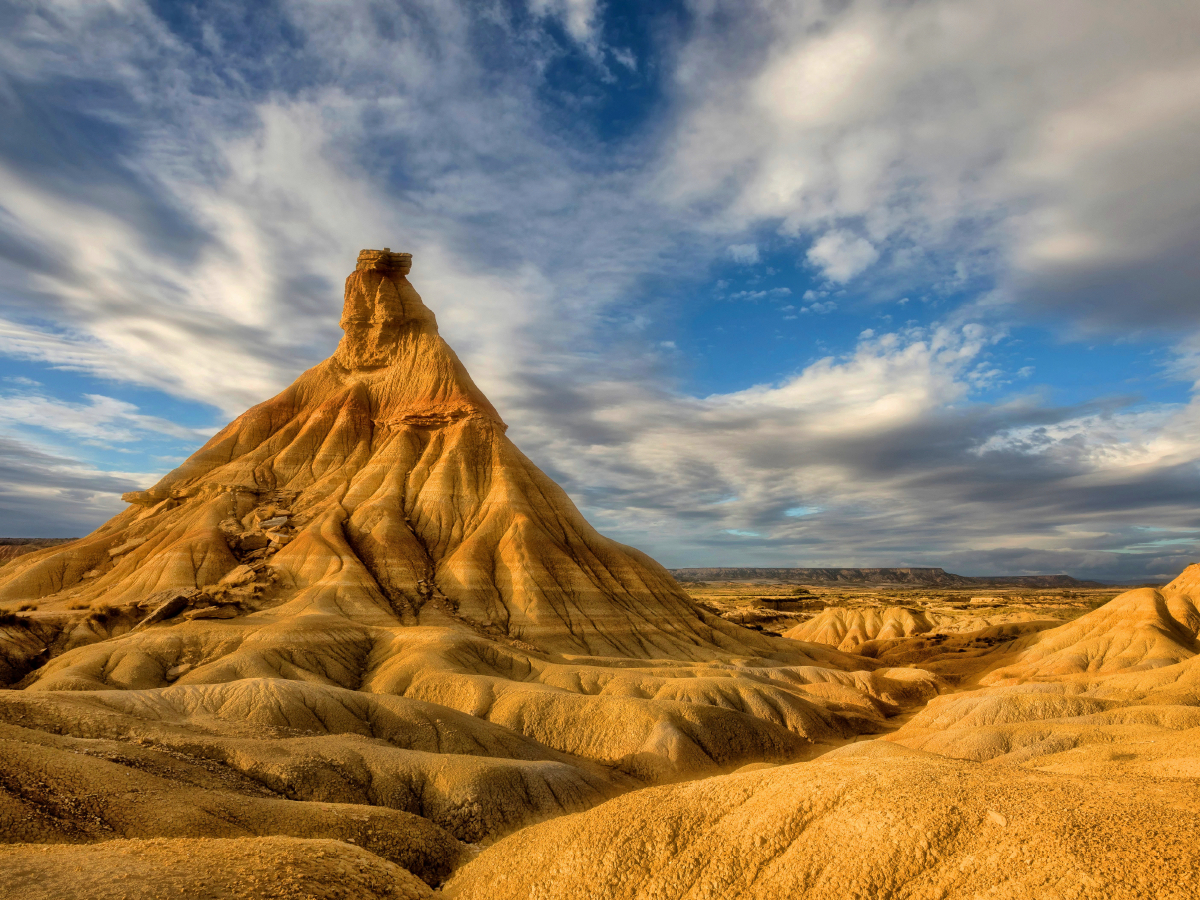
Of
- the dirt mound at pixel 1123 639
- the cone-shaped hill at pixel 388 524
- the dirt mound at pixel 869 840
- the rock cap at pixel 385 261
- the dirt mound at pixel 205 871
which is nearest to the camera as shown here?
the dirt mound at pixel 869 840

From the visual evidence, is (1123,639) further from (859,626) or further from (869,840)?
(869,840)

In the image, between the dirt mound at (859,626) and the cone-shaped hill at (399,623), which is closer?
the cone-shaped hill at (399,623)

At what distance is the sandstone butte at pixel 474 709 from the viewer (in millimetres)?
10547

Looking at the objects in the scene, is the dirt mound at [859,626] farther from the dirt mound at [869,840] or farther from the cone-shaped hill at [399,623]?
the dirt mound at [869,840]

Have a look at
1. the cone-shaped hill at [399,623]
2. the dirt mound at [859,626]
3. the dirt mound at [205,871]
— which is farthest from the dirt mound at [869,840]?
the dirt mound at [859,626]

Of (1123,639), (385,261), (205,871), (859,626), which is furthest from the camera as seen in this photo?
(859,626)

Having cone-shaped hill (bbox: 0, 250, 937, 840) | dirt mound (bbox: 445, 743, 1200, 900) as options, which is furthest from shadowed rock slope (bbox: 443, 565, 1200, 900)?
cone-shaped hill (bbox: 0, 250, 937, 840)

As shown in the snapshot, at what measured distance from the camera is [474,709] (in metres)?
35.7

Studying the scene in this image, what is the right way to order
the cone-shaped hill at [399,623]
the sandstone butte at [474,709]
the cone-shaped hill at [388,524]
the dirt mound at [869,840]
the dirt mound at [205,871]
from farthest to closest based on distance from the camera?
the cone-shaped hill at [388,524] → the cone-shaped hill at [399,623] → the sandstone butte at [474,709] → the dirt mound at [205,871] → the dirt mound at [869,840]

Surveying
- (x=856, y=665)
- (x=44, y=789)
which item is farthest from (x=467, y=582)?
(x=44, y=789)

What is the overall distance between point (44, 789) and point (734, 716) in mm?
30810

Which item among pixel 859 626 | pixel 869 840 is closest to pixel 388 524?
Answer: pixel 869 840

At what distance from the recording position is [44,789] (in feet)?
45.3

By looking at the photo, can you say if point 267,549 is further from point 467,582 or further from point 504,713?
point 504,713
